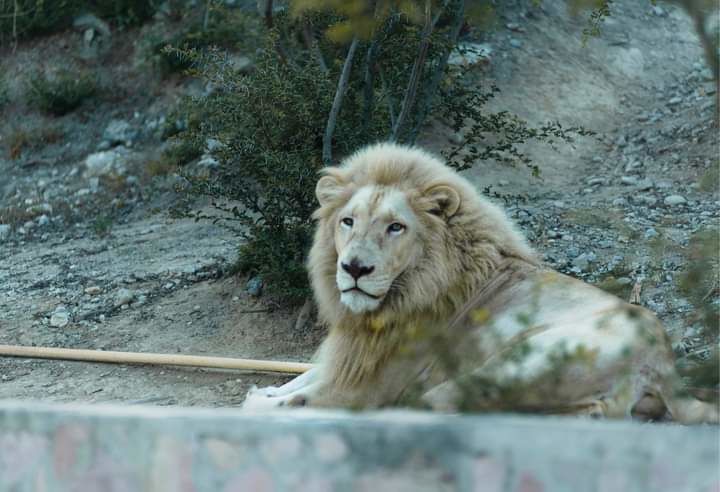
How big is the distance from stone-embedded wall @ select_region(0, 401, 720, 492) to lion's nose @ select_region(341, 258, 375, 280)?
1954 mm

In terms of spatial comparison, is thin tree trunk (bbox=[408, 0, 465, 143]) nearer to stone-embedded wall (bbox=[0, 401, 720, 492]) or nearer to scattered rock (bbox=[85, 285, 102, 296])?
scattered rock (bbox=[85, 285, 102, 296])

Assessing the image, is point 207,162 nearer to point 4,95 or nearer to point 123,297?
point 123,297

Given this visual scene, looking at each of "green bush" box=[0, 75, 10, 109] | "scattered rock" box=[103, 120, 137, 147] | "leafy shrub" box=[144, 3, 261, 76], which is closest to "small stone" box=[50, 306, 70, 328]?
"scattered rock" box=[103, 120, 137, 147]

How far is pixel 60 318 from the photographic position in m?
7.34

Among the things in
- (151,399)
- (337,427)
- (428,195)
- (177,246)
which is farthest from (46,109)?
(337,427)

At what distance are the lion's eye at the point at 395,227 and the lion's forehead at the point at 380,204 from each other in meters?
0.03

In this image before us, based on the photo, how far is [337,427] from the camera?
7.80 feet

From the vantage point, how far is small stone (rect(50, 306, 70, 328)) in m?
7.27

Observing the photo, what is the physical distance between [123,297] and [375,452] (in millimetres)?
5559

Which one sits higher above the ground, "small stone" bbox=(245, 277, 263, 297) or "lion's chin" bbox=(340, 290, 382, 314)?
"lion's chin" bbox=(340, 290, 382, 314)

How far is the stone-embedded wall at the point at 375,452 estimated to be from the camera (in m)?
2.30

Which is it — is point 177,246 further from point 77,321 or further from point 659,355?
point 659,355

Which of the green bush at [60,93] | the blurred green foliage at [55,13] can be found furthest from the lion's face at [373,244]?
the blurred green foliage at [55,13]

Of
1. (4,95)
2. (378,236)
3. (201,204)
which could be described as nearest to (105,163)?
(201,204)
